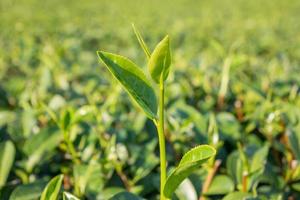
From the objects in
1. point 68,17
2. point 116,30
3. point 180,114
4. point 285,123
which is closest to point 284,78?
point 285,123

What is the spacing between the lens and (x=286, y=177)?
1.31m

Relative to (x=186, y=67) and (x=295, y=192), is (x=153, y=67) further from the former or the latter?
(x=186, y=67)

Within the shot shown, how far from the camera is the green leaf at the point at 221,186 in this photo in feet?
4.05

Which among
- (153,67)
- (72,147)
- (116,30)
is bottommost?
(116,30)

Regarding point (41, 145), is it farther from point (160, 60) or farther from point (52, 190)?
point (160, 60)

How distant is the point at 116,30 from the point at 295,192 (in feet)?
19.5

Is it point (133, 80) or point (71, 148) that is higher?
point (133, 80)

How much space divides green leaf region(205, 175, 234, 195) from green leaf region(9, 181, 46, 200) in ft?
1.57

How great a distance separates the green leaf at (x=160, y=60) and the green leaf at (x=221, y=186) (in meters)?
0.52

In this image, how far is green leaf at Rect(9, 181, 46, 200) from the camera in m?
1.12

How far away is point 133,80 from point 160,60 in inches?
2.9

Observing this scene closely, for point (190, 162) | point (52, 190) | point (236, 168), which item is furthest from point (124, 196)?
point (236, 168)

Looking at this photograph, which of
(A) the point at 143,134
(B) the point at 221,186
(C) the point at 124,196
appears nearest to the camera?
(C) the point at 124,196

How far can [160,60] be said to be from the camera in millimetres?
831
